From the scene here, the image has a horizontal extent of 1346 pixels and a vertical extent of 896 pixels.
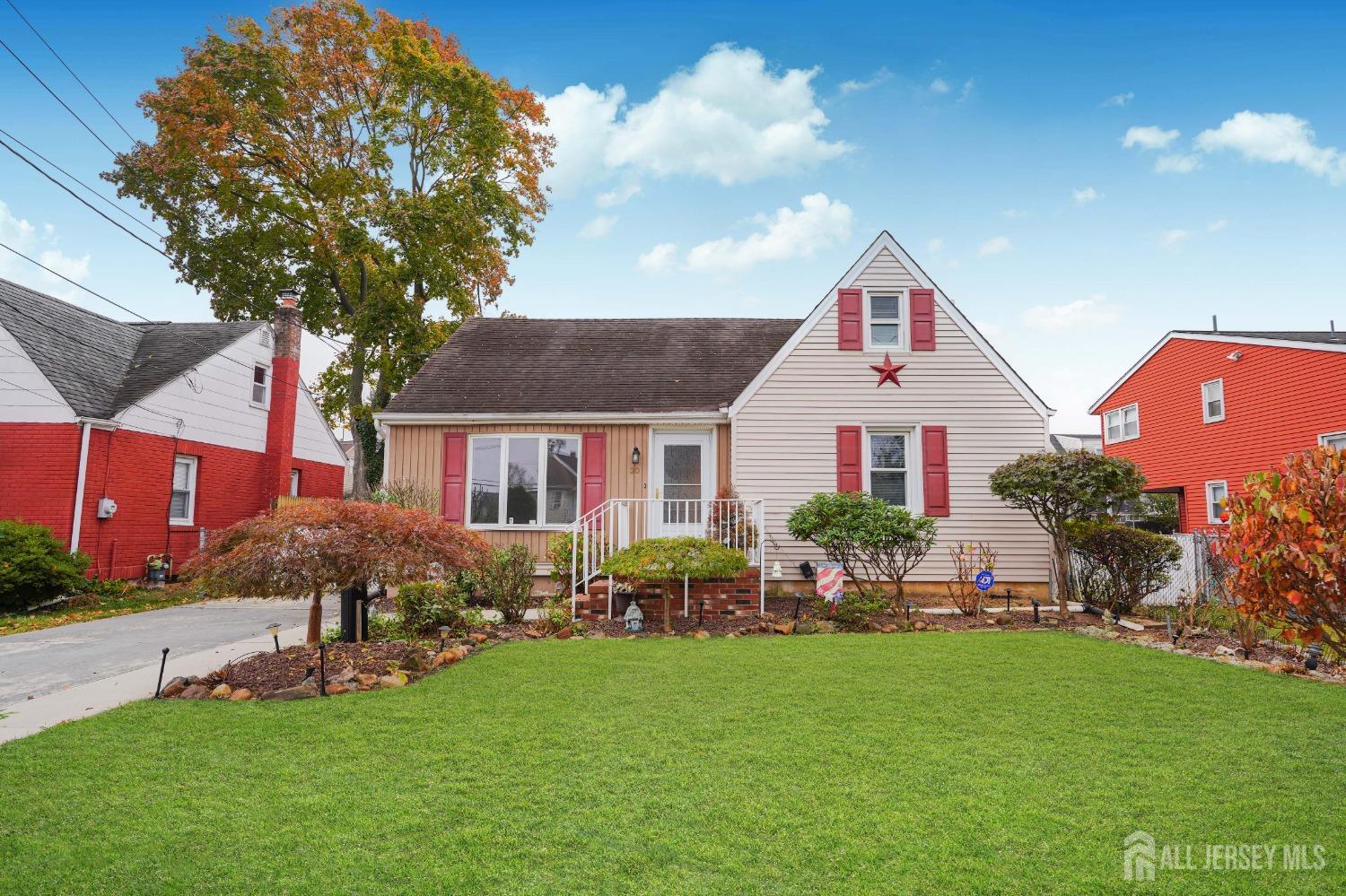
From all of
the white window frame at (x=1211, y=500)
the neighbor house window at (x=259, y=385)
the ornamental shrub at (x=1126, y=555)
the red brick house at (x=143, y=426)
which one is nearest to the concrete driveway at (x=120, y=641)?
the red brick house at (x=143, y=426)

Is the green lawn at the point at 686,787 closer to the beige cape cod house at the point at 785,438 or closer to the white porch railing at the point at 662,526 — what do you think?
the white porch railing at the point at 662,526

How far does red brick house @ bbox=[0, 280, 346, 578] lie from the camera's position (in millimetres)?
12875

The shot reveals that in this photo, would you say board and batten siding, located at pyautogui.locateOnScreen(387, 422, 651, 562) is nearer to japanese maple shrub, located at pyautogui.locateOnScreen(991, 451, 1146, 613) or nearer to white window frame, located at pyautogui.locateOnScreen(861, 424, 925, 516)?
white window frame, located at pyautogui.locateOnScreen(861, 424, 925, 516)

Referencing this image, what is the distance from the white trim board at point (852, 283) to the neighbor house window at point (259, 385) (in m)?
13.2

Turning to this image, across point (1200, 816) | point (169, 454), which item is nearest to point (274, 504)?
point (169, 454)

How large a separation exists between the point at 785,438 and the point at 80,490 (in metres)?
13.0

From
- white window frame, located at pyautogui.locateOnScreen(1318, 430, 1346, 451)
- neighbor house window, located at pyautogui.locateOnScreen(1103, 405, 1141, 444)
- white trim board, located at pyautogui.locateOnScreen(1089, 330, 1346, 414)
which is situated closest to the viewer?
white window frame, located at pyautogui.locateOnScreen(1318, 430, 1346, 451)

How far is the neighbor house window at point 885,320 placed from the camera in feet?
38.3

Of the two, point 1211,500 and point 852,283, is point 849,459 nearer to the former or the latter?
point 852,283

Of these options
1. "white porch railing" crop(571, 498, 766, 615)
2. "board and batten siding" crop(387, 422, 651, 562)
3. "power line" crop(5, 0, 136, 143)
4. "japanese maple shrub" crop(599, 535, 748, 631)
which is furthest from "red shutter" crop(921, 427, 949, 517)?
"power line" crop(5, 0, 136, 143)

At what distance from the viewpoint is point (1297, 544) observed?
11.0ft

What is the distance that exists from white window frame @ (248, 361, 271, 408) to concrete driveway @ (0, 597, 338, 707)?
22.5 feet

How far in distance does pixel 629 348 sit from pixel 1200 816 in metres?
11.8

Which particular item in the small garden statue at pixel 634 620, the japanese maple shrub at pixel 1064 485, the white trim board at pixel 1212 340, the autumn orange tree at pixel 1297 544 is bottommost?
the small garden statue at pixel 634 620
